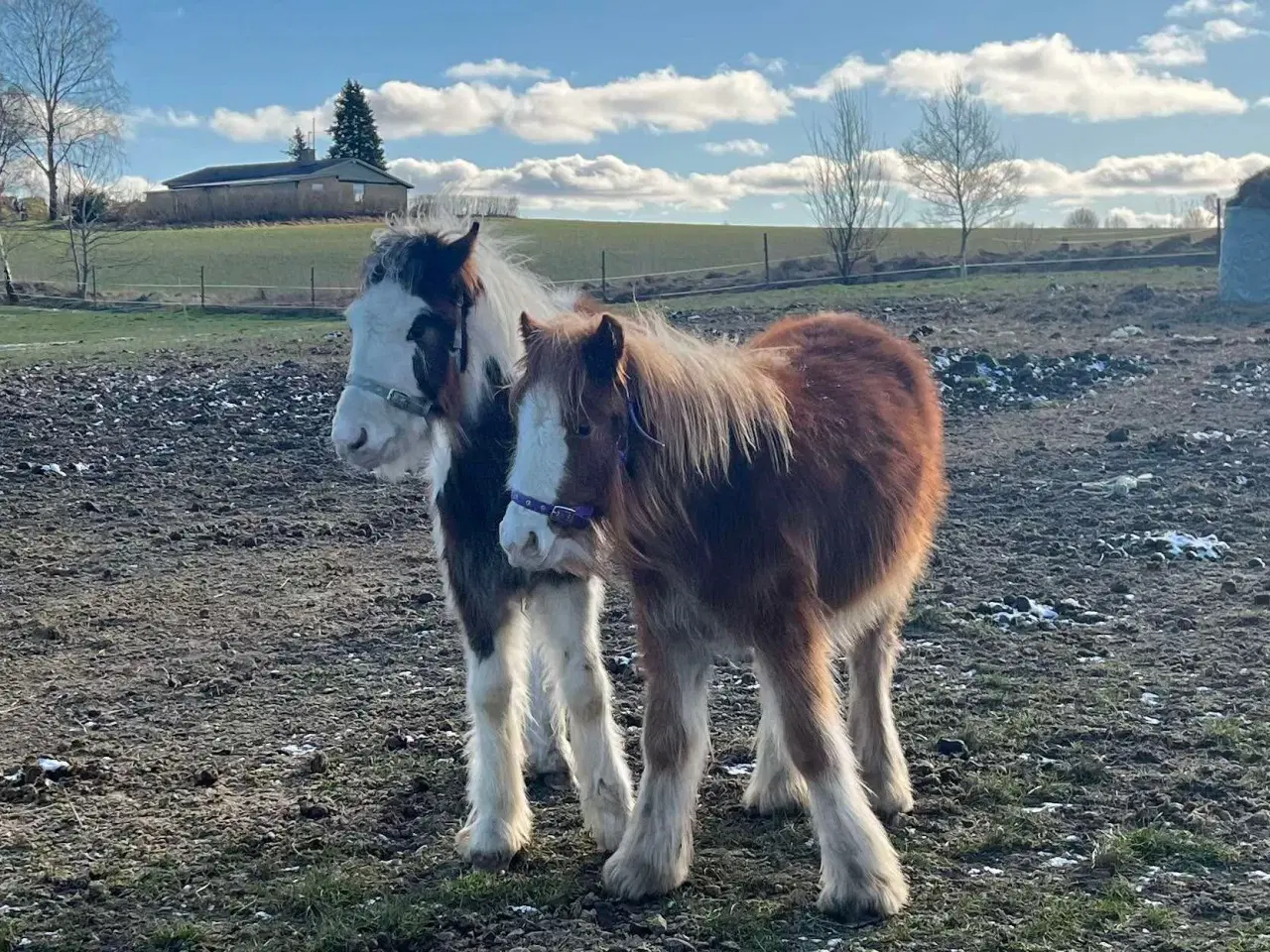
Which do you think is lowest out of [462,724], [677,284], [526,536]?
[462,724]

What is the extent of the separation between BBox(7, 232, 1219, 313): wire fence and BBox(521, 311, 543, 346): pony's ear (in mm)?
26667

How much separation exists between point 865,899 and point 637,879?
760mm

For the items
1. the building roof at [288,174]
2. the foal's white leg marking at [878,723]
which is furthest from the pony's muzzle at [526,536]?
the building roof at [288,174]

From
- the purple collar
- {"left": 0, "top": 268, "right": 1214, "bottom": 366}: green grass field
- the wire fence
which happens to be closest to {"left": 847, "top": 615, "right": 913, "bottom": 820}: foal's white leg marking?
the purple collar

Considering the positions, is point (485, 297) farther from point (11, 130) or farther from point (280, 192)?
point (280, 192)

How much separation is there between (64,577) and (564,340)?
6110 millimetres

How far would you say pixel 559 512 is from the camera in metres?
3.39

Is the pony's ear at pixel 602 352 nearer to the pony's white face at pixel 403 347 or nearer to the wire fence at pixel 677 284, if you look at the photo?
the pony's white face at pixel 403 347

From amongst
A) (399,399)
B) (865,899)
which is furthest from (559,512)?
(865,899)

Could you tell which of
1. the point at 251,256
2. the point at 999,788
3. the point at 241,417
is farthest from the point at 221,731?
the point at 251,256

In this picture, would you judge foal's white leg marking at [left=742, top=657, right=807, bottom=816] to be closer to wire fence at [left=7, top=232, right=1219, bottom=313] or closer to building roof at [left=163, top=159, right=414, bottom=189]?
wire fence at [left=7, top=232, right=1219, bottom=313]

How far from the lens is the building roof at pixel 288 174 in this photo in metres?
75.9

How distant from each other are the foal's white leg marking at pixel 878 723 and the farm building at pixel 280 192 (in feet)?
211

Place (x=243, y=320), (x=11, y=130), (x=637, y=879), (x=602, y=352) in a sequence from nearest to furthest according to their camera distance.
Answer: (x=602, y=352) → (x=637, y=879) → (x=243, y=320) → (x=11, y=130)
